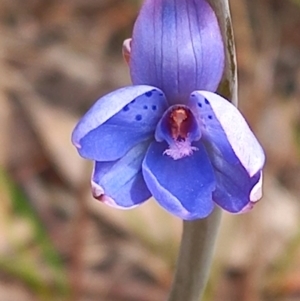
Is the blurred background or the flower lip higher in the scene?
the flower lip

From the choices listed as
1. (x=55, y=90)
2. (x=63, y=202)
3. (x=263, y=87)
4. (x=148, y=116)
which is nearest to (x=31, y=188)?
(x=63, y=202)

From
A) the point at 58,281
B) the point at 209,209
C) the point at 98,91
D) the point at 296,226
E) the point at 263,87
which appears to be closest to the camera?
the point at 209,209

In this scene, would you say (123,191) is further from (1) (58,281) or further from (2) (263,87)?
(2) (263,87)

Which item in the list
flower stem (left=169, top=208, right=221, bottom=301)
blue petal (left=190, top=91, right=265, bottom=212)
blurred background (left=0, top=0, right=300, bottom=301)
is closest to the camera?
blue petal (left=190, top=91, right=265, bottom=212)

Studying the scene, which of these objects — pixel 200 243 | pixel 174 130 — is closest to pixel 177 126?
pixel 174 130

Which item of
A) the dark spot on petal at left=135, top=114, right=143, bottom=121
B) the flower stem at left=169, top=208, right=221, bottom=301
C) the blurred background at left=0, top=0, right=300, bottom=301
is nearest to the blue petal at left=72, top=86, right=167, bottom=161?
the dark spot on petal at left=135, top=114, right=143, bottom=121

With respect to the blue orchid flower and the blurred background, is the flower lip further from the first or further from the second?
the blurred background

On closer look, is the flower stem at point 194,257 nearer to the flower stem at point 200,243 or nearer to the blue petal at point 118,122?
the flower stem at point 200,243
